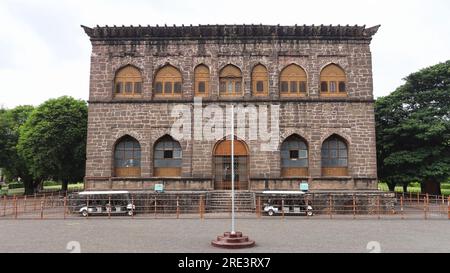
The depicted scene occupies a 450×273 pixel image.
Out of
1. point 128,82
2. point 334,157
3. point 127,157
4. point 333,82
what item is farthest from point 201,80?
point 334,157

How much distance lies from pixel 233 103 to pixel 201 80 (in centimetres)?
233

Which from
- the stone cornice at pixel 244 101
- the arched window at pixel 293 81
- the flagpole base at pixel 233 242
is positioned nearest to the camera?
the flagpole base at pixel 233 242

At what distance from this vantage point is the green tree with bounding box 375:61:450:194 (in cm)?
2406

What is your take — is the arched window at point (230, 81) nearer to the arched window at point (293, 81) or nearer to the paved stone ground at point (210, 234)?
the arched window at point (293, 81)

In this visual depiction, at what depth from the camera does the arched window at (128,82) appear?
22.6 metres

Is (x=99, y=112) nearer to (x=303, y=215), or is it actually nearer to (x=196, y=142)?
(x=196, y=142)

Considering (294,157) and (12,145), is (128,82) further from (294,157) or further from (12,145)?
(12,145)

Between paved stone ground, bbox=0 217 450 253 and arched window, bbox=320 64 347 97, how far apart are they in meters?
8.34

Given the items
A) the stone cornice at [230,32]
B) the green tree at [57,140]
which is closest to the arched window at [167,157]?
the stone cornice at [230,32]

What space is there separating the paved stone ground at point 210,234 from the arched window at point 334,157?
18.1 feet

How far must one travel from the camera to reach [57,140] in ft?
95.7

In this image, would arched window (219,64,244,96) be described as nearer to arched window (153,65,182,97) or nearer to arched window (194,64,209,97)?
arched window (194,64,209,97)

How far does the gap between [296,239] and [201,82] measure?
1293 centimetres

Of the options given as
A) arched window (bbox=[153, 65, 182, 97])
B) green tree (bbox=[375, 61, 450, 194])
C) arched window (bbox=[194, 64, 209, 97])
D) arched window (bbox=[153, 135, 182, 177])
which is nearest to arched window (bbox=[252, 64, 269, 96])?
arched window (bbox=[194, 64, 209, 97])
